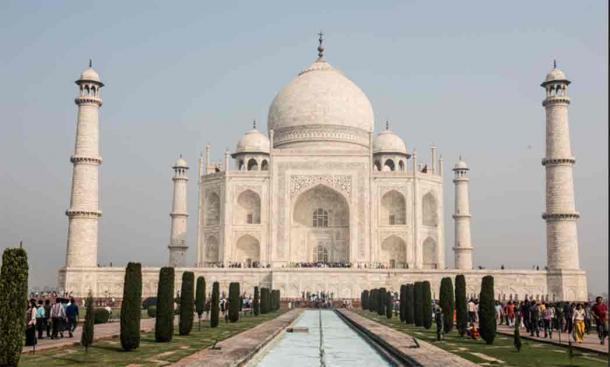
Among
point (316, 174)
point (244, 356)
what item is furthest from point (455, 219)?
point (244, 356)

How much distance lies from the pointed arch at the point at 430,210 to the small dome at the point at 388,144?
12.9 feet

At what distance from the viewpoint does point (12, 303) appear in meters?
8.12

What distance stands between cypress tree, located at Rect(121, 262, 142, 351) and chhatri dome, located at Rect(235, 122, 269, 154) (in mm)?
26128

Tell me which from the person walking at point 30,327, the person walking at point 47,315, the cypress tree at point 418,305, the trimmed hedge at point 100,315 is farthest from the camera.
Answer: the trimmed hedge at point 100,315

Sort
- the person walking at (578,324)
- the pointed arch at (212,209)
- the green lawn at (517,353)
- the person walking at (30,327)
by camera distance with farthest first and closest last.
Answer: the pointed arch at (212,209) → the person walking at (578,324) → the person walking at (30,327) → the green lawn at (517,353)

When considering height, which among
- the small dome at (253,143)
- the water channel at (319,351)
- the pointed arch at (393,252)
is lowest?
the water channel at (319,351)

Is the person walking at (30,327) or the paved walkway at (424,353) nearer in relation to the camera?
the paved walkway at (424,353)

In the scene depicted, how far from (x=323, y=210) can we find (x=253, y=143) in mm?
5431

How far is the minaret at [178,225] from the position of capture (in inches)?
1372

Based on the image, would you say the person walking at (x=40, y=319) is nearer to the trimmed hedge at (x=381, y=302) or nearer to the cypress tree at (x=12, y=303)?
the cypress tree at (x=12, y=303)

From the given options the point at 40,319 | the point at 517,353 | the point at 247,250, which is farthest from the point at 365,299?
the point at 517,353

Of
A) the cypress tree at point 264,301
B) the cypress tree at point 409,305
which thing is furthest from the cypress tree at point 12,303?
the cypress tree at point 264,301

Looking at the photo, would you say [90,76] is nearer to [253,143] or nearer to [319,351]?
[253,143]

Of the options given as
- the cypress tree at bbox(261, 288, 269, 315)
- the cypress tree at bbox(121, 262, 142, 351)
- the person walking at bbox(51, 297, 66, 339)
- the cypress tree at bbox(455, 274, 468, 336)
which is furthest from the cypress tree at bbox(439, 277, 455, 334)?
the cypress tree at bbox(261, 288, 269, 315)
